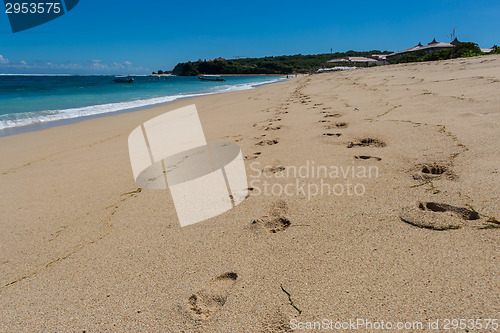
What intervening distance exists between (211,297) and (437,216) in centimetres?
105

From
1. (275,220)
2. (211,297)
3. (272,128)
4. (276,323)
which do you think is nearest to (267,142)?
(272,128)

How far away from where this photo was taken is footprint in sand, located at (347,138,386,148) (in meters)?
2.20

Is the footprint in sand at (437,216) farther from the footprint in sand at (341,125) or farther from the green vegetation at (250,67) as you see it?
the green vegetation at (250,67)

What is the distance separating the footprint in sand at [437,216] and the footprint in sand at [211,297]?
0.85 m

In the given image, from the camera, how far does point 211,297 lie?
0.97 metres

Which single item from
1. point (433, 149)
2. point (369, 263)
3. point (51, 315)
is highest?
point (433, 149)

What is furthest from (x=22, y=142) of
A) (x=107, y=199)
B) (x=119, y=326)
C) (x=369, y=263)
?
(x=369, y=263)

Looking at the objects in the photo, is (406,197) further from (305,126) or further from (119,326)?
(305,126)

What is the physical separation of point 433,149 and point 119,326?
2145mm

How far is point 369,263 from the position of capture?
100cm

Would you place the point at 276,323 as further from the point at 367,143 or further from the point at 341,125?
the point at 341,125

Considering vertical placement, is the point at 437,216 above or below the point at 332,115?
below

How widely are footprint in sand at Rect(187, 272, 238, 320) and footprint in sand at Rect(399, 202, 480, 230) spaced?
85 centimetres

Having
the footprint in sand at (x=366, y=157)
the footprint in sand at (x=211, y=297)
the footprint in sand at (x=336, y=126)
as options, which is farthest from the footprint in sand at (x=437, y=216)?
the footprint in sand at (x=336, y=126)
